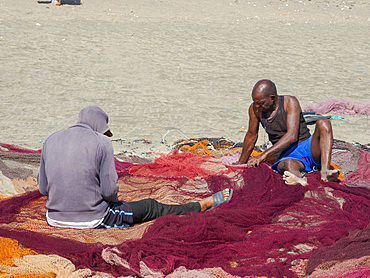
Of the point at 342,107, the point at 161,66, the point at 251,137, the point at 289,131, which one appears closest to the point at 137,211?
the point at 251,137

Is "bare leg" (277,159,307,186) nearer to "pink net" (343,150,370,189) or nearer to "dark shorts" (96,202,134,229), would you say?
"pink net" (343,150,370,189)

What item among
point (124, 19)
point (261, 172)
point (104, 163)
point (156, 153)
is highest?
point (124, 19)

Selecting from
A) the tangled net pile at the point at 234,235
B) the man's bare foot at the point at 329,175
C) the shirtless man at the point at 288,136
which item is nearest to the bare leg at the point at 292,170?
the shirtless man at the point at 288,136

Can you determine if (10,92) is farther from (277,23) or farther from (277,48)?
(277,23)

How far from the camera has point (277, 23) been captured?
16.2 m

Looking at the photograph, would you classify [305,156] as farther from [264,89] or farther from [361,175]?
[264,89]

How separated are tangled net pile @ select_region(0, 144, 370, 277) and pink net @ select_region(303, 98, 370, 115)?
381 cm

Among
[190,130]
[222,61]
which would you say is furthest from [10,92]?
[222,61]

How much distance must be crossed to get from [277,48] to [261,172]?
358 inches

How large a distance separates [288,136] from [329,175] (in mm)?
682

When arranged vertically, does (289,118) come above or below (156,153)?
above

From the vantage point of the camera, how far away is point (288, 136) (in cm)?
500

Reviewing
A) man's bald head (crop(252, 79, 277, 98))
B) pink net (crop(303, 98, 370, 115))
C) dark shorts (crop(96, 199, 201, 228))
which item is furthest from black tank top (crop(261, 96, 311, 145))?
pink net (crop(303, 98, 370, 115))

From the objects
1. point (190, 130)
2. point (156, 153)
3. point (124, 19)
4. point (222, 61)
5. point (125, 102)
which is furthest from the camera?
point (124, 19)
